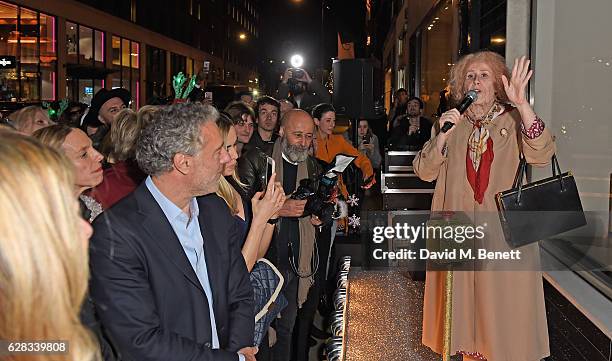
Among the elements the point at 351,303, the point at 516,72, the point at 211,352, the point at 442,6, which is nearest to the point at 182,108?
the point at 211,352

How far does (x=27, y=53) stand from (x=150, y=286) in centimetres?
2094

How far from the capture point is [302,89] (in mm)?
7559

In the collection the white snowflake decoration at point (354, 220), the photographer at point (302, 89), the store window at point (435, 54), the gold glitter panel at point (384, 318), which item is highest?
the store window at point (435, 54)

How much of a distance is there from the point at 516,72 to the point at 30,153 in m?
2.27

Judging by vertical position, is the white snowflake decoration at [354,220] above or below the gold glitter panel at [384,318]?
above

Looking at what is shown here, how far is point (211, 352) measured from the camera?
2004 mm

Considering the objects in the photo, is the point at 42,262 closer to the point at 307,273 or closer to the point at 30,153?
the point at 30,153

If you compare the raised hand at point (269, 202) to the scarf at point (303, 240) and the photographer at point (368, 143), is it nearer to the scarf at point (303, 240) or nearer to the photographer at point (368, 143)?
the scarf at point (303, 240)

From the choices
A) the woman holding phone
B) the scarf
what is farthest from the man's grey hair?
the scarf

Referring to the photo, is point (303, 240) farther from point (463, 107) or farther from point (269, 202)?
point (463, 107)

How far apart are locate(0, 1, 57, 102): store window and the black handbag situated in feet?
57.6

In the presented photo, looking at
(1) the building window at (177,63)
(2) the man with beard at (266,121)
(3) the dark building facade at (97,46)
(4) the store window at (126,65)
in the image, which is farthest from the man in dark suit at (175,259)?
(1) the building window at (177,63)

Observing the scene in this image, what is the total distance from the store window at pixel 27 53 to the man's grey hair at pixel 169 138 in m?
17.5

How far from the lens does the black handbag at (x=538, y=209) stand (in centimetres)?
284
